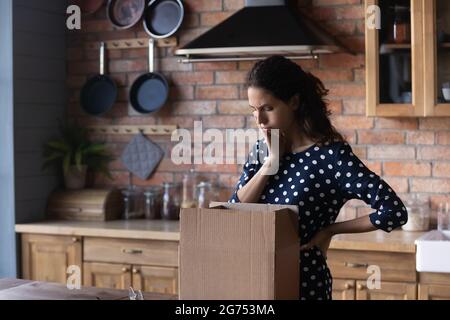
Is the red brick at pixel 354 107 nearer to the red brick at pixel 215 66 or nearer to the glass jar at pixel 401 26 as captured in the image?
the glass jar at pixel 401 26

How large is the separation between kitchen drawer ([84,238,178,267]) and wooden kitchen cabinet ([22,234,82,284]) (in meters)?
0.08

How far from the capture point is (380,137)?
4.33 metres

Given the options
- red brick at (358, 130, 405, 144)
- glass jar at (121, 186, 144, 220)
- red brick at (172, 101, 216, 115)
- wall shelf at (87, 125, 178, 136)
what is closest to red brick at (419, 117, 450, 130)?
red brick at (358, 130, 405, 144)

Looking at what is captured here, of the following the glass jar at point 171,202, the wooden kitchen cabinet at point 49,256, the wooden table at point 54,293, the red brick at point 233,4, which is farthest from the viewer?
the glass jar at point 171,202

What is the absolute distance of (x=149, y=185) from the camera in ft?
16.0

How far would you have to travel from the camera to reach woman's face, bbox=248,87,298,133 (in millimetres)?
2479

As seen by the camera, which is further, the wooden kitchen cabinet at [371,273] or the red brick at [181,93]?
the red brick at [181,93]

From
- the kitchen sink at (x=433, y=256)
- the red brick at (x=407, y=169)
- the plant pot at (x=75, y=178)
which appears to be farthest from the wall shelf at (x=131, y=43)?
the kitchen sink at (x=433, y=256)

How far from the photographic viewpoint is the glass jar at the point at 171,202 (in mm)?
4676

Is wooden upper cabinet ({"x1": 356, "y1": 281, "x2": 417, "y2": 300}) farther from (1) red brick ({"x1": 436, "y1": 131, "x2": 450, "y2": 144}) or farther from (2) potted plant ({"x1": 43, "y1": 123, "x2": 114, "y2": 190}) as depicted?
(2) potted plant ({"x1": 43, "y1": 123, "x2": 114, "y2": 190})

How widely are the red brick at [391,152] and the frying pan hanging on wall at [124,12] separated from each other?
1605mm

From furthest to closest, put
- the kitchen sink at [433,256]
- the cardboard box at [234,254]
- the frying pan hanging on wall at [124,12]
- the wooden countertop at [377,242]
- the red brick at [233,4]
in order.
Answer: the frying pan hanging on wall at [124,12], the red brick at [233,4], the wooden countertop at [377,242], the kitchen sink at [433,256], the cardboard box at [234,254]

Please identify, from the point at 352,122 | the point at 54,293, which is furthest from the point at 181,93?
the point at 54,293

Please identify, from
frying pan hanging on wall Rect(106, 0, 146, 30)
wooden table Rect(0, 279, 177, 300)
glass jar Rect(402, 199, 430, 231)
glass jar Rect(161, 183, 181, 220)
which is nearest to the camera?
wooden table Rect(0, 279, 177, 300)
